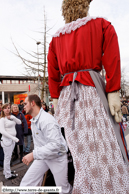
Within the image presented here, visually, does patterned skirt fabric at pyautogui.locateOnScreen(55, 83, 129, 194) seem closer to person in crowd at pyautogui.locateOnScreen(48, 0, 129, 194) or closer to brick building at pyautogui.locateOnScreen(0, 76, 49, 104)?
person in crowd at pyautogui.locateOnScreen(48, 0, 129, 194)

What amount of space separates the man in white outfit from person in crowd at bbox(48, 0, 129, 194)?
0.13 m

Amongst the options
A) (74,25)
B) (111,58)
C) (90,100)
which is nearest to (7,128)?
(90,100)

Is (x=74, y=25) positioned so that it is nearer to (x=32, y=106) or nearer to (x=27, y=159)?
(x=32, y=106)

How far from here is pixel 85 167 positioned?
57.4 inches

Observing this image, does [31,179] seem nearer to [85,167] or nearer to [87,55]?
[85,167]

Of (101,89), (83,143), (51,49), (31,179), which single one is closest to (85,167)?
(83,143)

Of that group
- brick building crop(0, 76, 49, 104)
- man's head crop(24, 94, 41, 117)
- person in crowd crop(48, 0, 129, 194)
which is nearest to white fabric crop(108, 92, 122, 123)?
person in crowd crop(48, 0, 129, 194)

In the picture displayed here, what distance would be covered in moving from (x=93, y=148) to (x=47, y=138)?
0.44m

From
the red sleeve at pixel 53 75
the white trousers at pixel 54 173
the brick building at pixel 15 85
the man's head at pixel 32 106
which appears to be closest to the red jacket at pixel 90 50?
the red sleeve at pixel 53 75

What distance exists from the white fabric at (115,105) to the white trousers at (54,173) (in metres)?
0.66

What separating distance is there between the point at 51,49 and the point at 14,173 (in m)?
2.75

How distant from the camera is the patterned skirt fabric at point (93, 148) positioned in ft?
4.60

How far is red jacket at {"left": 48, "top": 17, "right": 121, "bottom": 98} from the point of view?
1763 mm

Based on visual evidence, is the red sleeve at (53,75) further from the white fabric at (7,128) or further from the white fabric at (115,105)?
the white fabric at (7,128)
